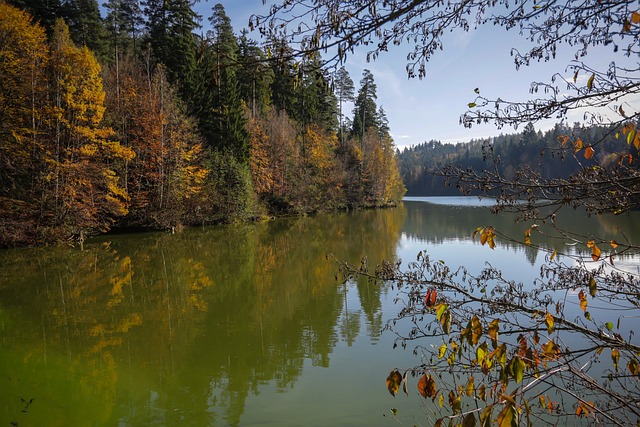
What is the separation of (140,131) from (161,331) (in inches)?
694

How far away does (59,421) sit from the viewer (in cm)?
416

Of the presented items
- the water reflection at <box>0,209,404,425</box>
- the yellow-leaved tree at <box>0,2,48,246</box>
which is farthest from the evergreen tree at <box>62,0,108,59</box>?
the water reflection at <box>0,209,404,425</box>

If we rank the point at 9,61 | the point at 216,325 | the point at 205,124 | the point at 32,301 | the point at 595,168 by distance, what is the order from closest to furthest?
the point at 595,168, the point at 216,325, the point at 32,301, the point at 9,61, the point at 205,124

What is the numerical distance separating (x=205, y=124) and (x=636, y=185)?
93.4ft

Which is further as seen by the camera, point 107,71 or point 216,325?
point 107,71

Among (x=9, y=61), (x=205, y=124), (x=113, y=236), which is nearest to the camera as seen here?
(x=9, y=61)

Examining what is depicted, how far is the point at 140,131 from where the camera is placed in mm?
21578

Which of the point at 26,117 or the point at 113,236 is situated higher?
the point at 26,117

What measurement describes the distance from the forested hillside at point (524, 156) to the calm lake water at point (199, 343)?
9.08 feet

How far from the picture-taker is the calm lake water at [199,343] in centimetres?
438

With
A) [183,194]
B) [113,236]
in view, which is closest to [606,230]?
[183,194]

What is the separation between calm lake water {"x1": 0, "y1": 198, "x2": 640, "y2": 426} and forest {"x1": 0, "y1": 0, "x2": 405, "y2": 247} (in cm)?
354

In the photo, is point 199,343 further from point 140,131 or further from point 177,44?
point 177,44

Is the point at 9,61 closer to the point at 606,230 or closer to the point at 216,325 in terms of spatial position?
the point at 216,325
